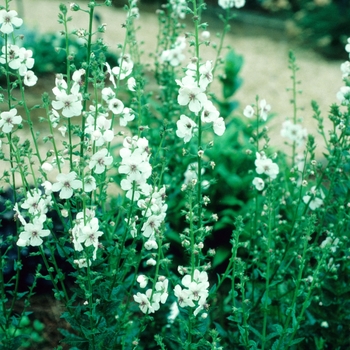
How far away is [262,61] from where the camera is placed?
8.99 meters

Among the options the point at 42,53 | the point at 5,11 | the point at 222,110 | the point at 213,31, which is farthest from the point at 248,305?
the point at 213,31

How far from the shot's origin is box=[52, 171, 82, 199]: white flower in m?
1.60

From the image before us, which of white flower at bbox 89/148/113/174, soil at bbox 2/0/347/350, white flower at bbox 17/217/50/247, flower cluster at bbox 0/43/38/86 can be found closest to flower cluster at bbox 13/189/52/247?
white flower at bbox 17/217/50/247

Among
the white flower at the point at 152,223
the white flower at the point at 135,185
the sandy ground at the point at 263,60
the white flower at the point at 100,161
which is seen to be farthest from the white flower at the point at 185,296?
the sandy ground at the point at 263,60

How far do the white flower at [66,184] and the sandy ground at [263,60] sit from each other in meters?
4.53

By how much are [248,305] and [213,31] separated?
8.99 m

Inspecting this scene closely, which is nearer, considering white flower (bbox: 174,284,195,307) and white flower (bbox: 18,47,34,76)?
white flower (bbox: 174,284,195,307)

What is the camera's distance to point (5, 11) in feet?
5.89

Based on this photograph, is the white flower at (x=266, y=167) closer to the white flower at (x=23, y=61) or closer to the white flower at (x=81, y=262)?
the white flower at (x=81, y=262)

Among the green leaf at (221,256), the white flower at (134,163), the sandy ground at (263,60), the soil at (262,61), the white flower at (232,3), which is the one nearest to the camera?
the white flower at (134,163)

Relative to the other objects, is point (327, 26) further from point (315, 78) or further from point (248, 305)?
point (248, 305)

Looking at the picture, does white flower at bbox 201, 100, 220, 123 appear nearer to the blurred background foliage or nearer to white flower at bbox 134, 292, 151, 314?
white flower at bbox 134, 292, 151, 314

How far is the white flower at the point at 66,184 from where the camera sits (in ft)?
5.25

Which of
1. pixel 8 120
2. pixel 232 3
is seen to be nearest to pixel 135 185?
pixel 8 120
